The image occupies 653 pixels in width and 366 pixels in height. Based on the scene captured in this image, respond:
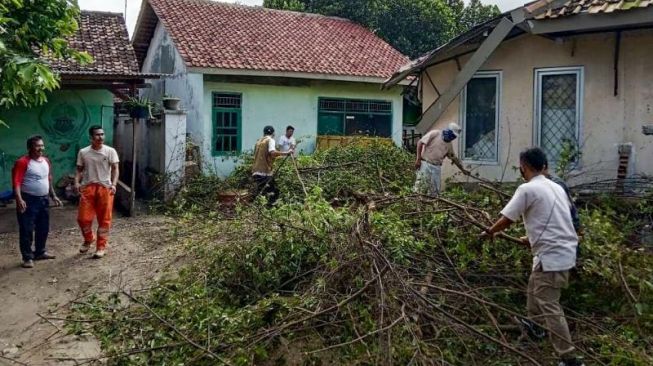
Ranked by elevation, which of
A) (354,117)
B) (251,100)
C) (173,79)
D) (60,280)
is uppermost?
(173,79)

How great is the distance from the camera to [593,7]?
7289mm

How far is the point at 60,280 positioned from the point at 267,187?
3666 millimetres

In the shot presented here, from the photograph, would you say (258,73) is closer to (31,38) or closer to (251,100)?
(251,100)

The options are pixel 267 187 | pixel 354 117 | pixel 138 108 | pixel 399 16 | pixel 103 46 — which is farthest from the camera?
pixel 399 16

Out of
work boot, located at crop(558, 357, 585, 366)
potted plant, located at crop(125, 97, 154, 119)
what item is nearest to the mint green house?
potted plant, located at crop(125, 97, 154, 119)

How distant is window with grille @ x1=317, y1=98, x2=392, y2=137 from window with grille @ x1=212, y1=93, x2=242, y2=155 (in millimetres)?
2347

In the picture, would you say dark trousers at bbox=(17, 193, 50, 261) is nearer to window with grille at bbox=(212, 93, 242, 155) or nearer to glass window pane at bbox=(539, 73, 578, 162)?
glass window pane at bbox=(539, 73, 578, 162)

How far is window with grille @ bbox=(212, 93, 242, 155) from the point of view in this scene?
14633 millimetres

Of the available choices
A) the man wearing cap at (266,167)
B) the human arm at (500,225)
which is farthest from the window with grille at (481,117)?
the human arm at (500,225)

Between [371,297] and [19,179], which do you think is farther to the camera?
[19,179]

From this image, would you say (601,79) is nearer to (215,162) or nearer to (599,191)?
(599,191)

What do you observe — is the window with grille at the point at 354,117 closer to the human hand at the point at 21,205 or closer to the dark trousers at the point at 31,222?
the dark trousers at the point at 31,222

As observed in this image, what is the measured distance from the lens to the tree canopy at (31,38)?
15.6ft

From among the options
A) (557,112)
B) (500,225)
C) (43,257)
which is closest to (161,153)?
(43,257)
